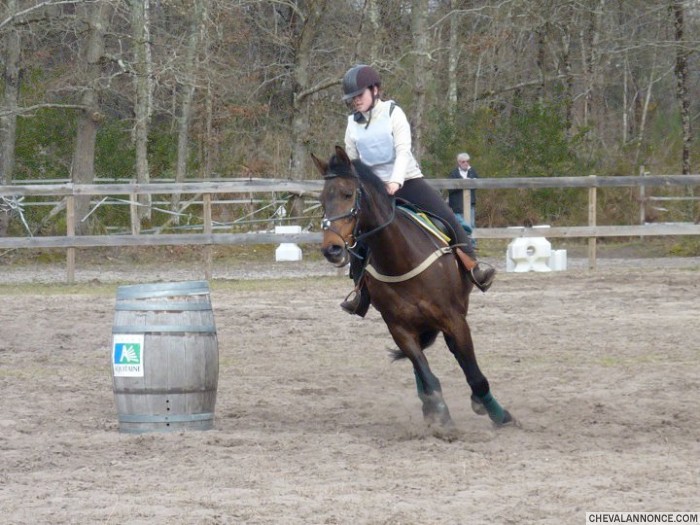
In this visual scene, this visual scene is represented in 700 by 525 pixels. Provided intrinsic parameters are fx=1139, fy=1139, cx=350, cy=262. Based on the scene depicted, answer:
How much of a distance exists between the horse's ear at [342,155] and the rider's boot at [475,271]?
1.15 m

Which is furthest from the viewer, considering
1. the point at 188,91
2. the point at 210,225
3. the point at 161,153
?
the point at 161,153

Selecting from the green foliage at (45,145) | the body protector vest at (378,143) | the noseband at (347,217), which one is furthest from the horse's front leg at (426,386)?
the green foliage at (45,145)

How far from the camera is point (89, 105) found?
85.4 ft

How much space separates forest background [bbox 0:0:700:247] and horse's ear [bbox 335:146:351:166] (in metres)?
16.8

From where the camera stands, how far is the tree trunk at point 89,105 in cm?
2452

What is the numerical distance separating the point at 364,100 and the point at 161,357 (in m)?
2.16

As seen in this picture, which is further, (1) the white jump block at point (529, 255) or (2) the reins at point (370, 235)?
(1) the white jump block at point (529, 255)

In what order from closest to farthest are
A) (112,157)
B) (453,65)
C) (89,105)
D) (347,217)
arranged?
(347,217) < (89,105) < (112,157) < (453,65)

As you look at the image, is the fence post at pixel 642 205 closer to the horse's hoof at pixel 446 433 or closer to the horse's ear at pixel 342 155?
the horse's hoof at pixel 446 433

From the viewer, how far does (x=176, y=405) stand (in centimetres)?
748

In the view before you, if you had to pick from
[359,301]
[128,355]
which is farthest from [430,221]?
[128,355]

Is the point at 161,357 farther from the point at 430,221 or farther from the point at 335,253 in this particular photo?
the point at 430,221

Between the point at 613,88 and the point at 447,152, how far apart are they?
55.7 ft

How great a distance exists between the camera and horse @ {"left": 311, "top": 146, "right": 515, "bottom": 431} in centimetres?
721
